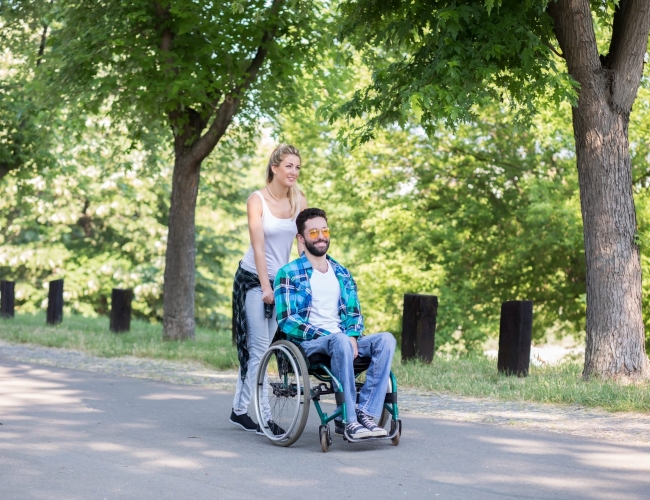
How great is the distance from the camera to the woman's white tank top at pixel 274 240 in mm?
7348

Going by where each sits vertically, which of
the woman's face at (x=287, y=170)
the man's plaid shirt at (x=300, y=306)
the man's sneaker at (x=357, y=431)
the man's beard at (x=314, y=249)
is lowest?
the man's sneaker at (x=357, y=431)

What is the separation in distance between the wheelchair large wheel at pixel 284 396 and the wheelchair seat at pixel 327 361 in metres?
0.12

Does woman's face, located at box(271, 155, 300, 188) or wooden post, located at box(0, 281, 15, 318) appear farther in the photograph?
wooden post, located at box(0, 281, 15, 318)

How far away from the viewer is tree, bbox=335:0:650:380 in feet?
32.4

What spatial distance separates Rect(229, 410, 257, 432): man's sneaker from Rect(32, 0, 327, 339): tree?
718 cm

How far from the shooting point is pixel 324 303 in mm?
6906

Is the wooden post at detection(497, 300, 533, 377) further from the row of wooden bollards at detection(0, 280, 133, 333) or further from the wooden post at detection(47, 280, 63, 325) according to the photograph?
the wooden post at detection(47, 280, 63, 325)

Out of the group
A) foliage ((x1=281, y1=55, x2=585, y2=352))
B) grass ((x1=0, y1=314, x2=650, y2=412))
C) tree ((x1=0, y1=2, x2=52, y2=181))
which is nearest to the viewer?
grass ((x1=0, y1=314, x2=650, y2=412))

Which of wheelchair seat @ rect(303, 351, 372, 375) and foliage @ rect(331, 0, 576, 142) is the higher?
foliage @ rect(331, 0, 576, 142)

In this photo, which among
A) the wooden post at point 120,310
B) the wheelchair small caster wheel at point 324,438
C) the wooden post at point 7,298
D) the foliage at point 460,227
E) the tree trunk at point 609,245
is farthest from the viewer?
the foliage at point 460,227

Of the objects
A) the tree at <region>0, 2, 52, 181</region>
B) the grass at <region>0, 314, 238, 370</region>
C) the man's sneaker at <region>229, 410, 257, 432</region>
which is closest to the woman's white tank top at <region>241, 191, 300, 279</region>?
the man's sneaker at <region>229, 410, 257, 432</region>

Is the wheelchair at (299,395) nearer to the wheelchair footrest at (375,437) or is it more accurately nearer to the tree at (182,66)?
the wheelchair footrest at (375,437)

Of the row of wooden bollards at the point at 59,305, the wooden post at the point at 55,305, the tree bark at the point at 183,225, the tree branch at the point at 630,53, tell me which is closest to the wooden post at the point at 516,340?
the tree branch at the point at 630,53

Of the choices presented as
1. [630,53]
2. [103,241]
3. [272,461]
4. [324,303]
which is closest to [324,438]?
[272,461]
